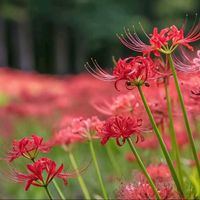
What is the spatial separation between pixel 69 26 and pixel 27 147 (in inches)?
1028

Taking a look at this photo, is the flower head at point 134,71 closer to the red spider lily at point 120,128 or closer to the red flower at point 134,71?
the red flower at point 134,71

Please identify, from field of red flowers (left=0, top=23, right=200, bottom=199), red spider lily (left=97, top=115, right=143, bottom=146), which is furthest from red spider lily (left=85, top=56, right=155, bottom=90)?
red spider lily (left=97, top=115, right=143, bottom=146)

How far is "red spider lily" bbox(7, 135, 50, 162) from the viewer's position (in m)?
2.01

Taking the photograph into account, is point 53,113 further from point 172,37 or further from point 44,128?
point 172,37

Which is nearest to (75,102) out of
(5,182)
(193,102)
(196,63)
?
(5,182)

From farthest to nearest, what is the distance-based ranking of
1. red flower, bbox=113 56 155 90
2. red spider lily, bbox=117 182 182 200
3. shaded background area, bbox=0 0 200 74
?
shaded background area, bbox=0 0 200 74
red spider lily, bbox=117 182 182 200
red flower, bbox=113 56 155 90

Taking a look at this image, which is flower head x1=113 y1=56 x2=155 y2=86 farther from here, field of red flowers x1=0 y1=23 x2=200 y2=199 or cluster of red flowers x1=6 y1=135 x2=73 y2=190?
cluster of red flowers x1=6 y1=135 x2=73 y2=190

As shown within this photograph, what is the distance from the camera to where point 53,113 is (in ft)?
23.1

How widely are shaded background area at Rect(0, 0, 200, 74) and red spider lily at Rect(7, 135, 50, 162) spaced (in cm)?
2196

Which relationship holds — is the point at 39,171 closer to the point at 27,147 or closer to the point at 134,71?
the point at 27,147

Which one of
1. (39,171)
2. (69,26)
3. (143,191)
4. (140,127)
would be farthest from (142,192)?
(69,26)

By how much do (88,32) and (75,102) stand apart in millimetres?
18743

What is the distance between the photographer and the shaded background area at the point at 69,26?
2538 cm

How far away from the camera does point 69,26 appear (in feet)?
91.6
